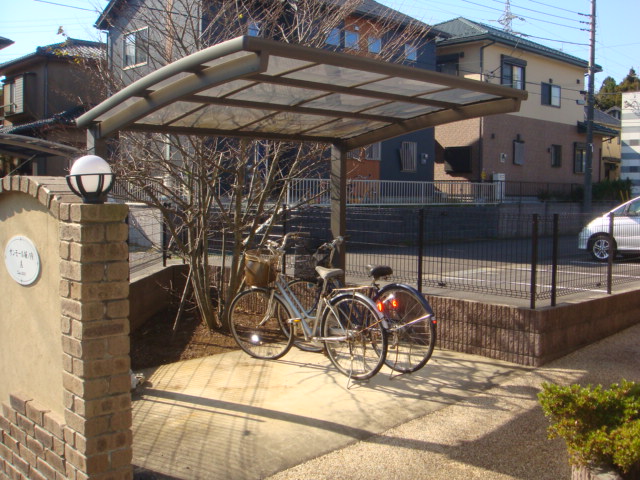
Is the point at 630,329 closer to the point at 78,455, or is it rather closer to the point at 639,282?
the point at 639,282

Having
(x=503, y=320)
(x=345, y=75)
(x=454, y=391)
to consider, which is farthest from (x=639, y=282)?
(x=345, y=75)

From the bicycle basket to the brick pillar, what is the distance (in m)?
2.99

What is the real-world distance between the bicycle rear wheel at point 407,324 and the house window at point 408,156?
55.5ft

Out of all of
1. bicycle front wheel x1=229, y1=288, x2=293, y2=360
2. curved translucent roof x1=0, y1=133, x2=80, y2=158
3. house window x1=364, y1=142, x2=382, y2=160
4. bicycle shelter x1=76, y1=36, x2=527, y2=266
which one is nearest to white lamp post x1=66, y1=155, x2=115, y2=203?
bicycle shelter x1=76, y1=36, x2=527, y2=266

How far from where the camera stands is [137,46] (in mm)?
7375

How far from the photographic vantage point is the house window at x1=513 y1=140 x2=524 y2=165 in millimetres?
25656

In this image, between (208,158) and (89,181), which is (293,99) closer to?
(208,158)

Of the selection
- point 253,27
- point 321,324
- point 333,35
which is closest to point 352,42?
point 333,35

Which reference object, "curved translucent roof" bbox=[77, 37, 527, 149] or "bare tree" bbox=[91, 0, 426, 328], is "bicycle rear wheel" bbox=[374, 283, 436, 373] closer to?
"curved translucent roof" bbox=[77, 37, 527, 149]

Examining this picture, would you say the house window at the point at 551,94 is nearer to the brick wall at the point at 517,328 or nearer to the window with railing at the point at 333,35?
the window with railing at the point at 333,35

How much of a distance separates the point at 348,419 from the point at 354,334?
0.95 metres

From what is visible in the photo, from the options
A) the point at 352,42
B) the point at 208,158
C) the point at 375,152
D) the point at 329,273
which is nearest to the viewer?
the point at 329,273

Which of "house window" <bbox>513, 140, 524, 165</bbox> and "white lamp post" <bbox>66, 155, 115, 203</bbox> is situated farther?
"house window" <bbox>513, 140, 524, 165</bbox>

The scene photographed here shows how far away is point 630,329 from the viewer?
25.1ft
